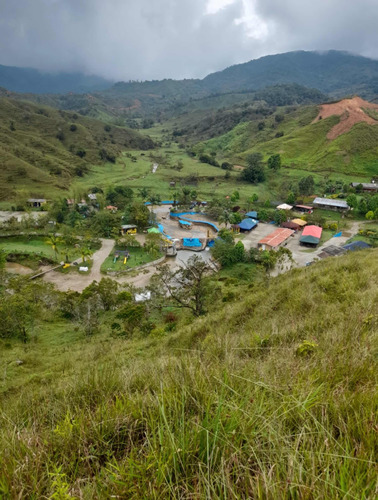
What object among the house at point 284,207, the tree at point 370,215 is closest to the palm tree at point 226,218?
the house at point 284,207

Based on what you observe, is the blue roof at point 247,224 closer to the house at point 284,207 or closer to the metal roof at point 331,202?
the house at point 284,207

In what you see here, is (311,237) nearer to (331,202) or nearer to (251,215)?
(251,215)

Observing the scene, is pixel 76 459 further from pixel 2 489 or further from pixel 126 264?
pixel 126 264

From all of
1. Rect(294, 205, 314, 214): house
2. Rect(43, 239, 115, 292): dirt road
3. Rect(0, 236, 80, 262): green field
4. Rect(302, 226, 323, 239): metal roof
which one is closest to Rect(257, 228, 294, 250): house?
Rect(302, 226, 323, 239): metal roof

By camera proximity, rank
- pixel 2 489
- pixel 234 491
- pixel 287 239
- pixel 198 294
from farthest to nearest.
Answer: pixel 287 239
pixel 198 294
pixel 2 489
pixel 234 491

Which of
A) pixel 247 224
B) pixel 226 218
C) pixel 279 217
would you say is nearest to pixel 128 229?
pixel 226 218

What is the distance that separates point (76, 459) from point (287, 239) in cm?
3230

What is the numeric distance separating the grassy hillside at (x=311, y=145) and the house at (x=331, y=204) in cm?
1660

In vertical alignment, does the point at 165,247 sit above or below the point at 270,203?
below

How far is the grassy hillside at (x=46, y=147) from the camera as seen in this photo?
160 feet

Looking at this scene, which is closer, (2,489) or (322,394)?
(2,489)

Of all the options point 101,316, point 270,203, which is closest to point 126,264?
point 101,316

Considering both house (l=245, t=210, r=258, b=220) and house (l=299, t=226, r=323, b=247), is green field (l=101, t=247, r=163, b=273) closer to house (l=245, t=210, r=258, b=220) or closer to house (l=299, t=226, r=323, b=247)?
house (l=299, t=226, r=323, b=247)

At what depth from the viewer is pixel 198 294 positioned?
46.7ft
